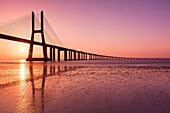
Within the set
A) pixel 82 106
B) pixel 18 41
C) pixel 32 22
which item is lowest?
pixel 82 106

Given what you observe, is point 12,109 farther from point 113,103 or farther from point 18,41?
point 18,41

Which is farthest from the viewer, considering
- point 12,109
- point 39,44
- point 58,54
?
point 58,54

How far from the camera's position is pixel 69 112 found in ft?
12.7

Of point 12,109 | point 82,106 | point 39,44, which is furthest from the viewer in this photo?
point 39,44

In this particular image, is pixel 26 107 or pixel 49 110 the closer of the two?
pixel 49 110

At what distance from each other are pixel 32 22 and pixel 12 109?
163 feet

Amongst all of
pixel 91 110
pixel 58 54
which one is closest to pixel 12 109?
pixel 91 110

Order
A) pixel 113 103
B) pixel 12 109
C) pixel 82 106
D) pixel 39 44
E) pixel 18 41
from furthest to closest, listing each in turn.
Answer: pixel 39 44 < pixel 18 41 < pixel 113 103 < pixel 82 106 < pixel 12 109

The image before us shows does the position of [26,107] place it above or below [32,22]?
below

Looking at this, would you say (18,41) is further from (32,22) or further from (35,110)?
(35,110)

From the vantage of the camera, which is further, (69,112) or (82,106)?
(82,106)

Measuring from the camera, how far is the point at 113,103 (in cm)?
473

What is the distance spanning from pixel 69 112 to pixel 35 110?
669 mm

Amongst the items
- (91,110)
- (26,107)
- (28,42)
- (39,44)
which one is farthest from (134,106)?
(39,44)
